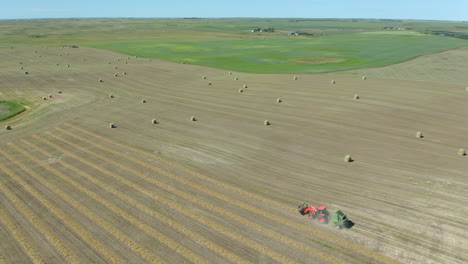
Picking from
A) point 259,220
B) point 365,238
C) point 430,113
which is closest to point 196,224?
point 259,220

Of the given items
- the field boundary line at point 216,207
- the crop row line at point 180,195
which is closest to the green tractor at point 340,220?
the field boundary line at point 216,207

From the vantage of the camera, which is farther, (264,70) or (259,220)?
(264,70)

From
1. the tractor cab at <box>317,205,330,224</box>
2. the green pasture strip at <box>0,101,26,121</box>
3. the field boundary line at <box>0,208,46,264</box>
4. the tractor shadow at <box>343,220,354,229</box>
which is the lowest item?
the field boundary line at <box>0,208,46,264</box>

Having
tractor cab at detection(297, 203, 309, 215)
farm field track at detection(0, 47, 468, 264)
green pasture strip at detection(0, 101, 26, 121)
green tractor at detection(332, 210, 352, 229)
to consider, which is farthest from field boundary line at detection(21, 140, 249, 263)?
green pasture strip at detection(0, 101, 26, 121)

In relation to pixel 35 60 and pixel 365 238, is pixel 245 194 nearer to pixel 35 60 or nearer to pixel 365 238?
pixel 365 238

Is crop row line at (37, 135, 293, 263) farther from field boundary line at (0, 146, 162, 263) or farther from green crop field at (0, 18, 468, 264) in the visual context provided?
field boundary line at (0, 146, 162, 263)

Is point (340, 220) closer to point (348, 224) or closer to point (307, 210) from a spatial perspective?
point (348, 224)
